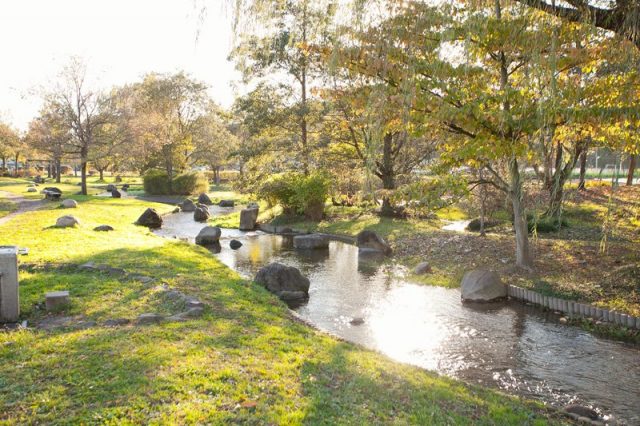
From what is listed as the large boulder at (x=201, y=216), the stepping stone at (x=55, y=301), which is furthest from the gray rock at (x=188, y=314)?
the large boulder at (x=201, y=216)

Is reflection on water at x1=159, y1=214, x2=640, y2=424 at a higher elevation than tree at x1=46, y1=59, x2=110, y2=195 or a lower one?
lower

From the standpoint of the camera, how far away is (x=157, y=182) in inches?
1719

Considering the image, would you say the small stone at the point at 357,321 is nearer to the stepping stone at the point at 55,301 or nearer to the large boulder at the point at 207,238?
the stepping stone at the point at 55,301

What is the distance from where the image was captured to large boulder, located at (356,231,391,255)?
18.3 metres

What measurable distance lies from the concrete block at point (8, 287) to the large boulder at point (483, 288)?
978cm

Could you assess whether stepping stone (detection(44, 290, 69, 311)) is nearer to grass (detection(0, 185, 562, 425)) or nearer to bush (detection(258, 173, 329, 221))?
grass (detection(0, 185, 562, 425))

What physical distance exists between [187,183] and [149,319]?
36.9 meters

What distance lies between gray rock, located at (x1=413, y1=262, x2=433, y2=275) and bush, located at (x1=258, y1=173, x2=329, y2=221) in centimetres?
1119

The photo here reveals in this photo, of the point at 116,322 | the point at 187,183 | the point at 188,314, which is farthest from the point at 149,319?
the point at 187,183

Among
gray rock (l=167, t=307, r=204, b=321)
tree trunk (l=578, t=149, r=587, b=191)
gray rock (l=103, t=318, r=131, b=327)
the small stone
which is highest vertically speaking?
tree trunk (l=578, t=149, r=587, b=191)

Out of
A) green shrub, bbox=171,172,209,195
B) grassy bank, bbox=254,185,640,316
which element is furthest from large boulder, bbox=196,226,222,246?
green shrub, bbox=171,172,209,195

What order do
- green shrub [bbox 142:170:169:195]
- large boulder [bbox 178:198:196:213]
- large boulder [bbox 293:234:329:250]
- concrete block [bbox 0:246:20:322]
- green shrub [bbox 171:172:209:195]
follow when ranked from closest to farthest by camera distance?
concrete block [bbox 0:246:20:322]
large boulder [bbox 293:234:329:250]
large boulder [bbox 178:198:196:213]
green shrub [bbox 171:172:209:195]
green shrub [bbox 142:170:169:195]

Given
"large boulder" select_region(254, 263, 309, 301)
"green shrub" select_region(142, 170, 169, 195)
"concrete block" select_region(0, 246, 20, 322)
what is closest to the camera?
"concrete block" select_region(0, 246, 20, 322)

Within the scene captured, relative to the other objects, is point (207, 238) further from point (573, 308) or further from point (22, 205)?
point (573, 308)
